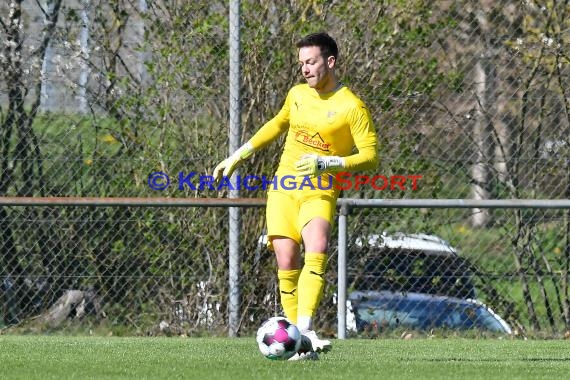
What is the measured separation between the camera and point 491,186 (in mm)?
9492

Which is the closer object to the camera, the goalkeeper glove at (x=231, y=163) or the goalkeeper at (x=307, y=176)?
the goalkeeper at (x=307, y=176)

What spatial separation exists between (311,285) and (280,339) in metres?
0.50

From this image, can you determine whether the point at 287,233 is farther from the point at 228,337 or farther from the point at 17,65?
the point at 17,65

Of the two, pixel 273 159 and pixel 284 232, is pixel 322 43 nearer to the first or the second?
pixel 284 232

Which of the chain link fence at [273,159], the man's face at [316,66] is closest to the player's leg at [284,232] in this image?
the man's face at [316,66]

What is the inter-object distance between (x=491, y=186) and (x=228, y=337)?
240 cm

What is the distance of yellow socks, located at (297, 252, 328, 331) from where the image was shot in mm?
6465

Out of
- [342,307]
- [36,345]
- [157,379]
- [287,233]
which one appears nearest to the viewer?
[157,379]

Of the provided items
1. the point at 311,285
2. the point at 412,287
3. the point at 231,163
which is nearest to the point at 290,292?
the point at 311,285

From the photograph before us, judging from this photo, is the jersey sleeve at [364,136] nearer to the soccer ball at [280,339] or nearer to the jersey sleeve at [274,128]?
the jersey sleeve at [274,128]

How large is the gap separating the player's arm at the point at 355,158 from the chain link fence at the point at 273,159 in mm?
2961

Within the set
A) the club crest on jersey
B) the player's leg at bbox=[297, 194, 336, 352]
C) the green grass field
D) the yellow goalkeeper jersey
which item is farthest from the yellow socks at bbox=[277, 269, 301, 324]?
the club crest on jersey

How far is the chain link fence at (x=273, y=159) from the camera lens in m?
9.42

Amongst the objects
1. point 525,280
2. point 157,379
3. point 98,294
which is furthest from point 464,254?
point 157,379
